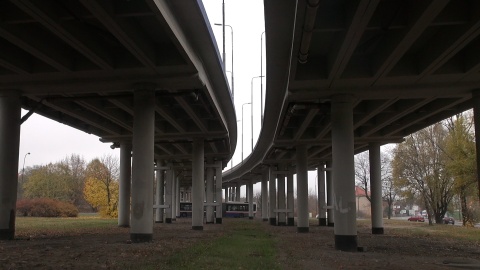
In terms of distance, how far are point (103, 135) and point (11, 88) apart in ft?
52.9

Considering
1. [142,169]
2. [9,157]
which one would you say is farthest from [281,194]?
[9,157]

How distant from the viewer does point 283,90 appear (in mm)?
23203

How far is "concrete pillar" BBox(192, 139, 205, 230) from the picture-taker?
117 feet

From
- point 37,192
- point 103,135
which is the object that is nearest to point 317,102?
point 103,135

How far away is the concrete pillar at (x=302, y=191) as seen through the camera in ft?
116

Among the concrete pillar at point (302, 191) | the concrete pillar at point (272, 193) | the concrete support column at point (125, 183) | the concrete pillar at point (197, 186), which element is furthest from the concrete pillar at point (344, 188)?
the concrete pillar at point (272, 193)

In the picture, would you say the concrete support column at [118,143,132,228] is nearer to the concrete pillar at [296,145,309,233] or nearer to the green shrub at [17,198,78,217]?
the concrete pillar at [296,145,309,233]

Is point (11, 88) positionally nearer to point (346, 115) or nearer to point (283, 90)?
point (283, 90)

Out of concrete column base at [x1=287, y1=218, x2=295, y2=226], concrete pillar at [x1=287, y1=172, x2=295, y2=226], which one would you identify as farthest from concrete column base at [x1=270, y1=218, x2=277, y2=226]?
concrete column base at [x1=287, y1=218, x2=295, y2=226]

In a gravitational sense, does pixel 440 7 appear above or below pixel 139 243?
above

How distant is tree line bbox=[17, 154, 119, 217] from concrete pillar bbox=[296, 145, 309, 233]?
3980 centimetres

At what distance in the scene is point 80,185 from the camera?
339ft

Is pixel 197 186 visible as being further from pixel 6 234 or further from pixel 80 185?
pixel 80 185

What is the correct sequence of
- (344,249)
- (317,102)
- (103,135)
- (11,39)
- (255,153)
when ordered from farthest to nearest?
(255,153), (103,135), (317,102), (344,249), (11,39)
